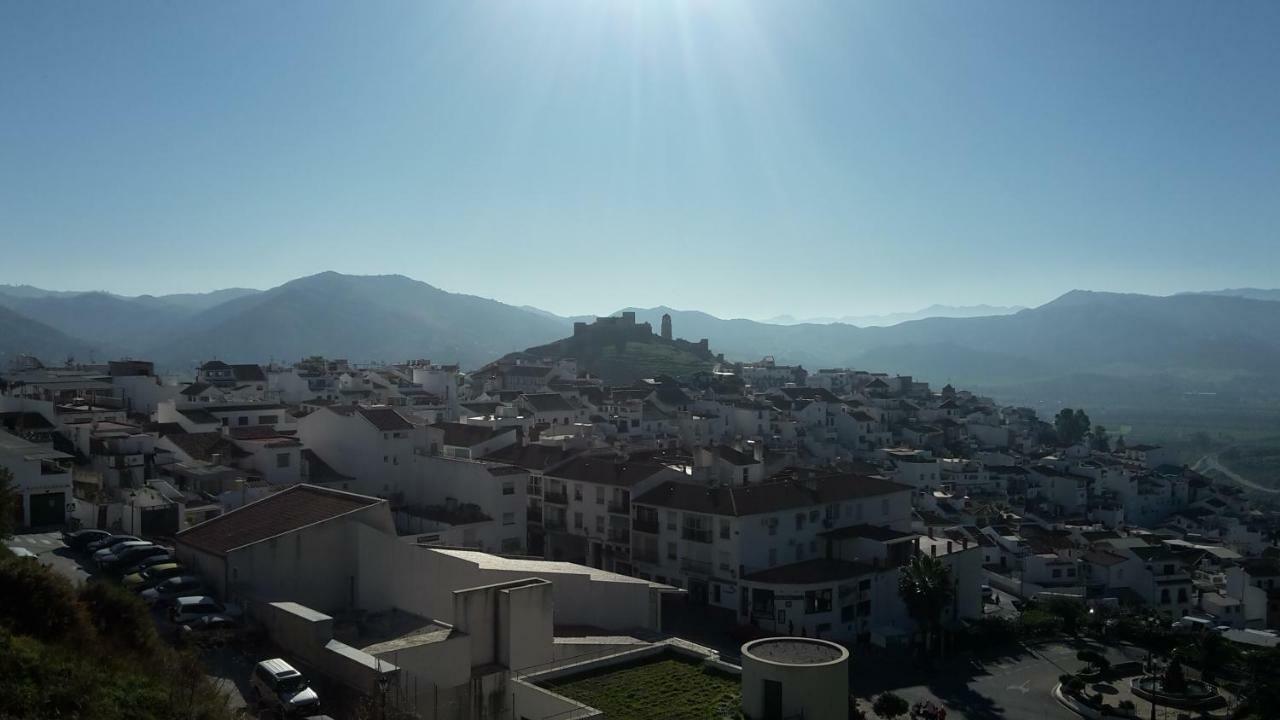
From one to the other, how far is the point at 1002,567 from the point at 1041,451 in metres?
44.4

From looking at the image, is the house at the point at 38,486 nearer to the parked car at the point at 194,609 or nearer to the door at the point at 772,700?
the parked car at the point at 194,609

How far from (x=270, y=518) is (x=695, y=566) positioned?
1801 cm

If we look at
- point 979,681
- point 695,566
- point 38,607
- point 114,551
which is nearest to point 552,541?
point 695,566

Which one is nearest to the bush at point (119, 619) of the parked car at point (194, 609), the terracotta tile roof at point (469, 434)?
the parked car at point (194, 609)

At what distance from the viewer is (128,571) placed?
940 inches

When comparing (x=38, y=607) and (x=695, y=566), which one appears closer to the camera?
(x=38, y=607)

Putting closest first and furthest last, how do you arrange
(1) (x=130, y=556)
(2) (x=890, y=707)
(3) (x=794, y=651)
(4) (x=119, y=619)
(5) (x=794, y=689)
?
1. (4) (x=119, y=619)
2. (5) (x=794, y=689)
3. (3) (x=794, y=651)
4. (1) (x=130, y=556)
5. (2) (x=890, y=707)

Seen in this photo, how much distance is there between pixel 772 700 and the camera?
714 inches

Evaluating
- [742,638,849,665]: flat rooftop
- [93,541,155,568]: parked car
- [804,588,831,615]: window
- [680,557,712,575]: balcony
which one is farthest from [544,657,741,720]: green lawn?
[680,557,712,575]: balcony

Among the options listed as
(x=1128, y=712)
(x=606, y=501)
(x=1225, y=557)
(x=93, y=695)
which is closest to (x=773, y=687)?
(x=93, y=695)

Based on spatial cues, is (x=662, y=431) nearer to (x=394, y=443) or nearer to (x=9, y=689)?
(x=394, y=443)

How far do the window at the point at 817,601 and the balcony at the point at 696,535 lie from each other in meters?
4.45

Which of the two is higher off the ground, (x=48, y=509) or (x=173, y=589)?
(x=48, y=509)

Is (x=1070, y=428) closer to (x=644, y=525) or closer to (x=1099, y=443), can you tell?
(x=1099, y=443)
